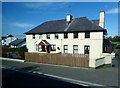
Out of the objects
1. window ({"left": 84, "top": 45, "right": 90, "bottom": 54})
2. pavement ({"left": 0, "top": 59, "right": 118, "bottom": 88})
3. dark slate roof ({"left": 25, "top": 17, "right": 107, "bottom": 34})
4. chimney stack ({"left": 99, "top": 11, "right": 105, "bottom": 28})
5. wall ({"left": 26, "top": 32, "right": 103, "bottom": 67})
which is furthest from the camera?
chimney stack ({"left": 99, "top": 11, "right": 105, "bottom": 28})

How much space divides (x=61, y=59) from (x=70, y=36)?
10.3m

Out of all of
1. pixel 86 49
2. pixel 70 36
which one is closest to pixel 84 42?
pixel 86 49

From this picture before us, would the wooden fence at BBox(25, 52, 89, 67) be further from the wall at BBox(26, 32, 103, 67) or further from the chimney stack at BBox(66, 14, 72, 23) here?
the chimney stack at BBox(66, 14, 72, 23)

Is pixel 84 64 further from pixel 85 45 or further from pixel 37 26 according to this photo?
pixel 37 26

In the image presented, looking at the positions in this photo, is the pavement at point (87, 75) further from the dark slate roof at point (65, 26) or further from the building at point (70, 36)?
the dark slate roof at point (65, 26)

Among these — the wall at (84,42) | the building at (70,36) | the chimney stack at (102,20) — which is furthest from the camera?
the chimney stack at (102,20)

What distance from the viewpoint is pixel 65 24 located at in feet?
117

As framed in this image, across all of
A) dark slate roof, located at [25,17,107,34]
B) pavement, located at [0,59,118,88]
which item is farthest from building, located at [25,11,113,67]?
pavement, located at [0,59,118,88]

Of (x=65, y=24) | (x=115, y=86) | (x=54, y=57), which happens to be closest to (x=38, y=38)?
(x=65, y=24)

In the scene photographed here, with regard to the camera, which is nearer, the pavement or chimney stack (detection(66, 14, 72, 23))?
the pavement

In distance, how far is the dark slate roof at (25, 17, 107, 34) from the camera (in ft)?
103

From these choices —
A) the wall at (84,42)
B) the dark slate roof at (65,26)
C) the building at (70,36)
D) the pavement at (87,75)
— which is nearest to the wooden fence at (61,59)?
the pavement at (87,75)

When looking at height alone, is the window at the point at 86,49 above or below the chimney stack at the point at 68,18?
below

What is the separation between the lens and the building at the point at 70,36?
2998 centimetres
